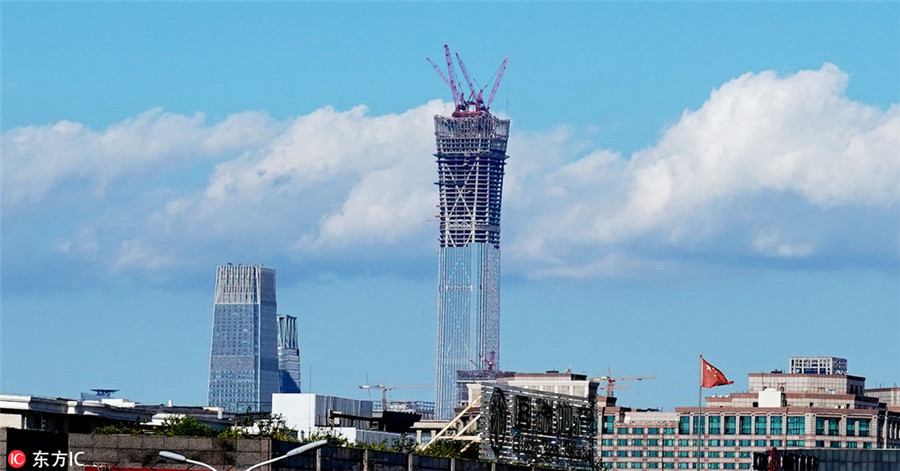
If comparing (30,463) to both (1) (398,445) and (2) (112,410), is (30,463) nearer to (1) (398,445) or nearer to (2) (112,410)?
(1) (398,445)

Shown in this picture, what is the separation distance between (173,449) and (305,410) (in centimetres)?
9426

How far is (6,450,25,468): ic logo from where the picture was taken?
329 ft

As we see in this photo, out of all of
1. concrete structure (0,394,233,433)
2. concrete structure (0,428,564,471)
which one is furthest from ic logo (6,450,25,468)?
concrete structure (0,394,233,433)

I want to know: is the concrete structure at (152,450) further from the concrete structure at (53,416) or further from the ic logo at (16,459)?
the concrete structure at (53,416)

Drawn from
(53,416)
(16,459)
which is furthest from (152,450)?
(53,416)

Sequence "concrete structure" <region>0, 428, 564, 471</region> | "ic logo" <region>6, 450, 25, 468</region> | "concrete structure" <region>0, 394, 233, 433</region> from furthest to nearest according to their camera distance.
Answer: "concrete structure" <region>0, 394, 233, 433</region>
"concrete structure" <region>0, 428, 564, 471</region>
"ic logo" <region>6, 450, 25, 468</region>

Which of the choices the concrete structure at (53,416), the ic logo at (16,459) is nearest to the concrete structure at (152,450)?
the ic logo at (16,459)

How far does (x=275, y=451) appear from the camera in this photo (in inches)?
4158

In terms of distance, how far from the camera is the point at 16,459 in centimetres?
10038

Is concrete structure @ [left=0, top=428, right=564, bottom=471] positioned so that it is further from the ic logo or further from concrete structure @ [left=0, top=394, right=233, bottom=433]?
concrete structure @ [left=0, top=394, right=233, bottom=433]

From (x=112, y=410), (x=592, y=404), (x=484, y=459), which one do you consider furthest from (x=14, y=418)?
(x=592, y=404)

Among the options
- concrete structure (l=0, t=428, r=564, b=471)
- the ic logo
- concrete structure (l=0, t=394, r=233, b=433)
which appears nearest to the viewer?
the ic logo

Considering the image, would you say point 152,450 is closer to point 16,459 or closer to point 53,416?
point 16,459

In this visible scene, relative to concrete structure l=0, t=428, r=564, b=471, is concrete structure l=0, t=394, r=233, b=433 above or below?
above
